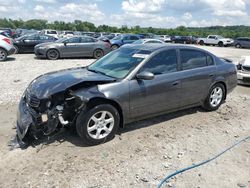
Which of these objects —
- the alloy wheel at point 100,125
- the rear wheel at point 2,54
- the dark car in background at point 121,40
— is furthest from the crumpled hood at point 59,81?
the dark car in background at point 121,40

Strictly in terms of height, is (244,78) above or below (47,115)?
below

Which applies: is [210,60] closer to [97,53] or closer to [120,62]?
[120,62]

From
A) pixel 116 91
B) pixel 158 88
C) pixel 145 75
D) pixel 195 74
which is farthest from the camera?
pixel 195 74

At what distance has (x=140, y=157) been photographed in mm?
A: 4305

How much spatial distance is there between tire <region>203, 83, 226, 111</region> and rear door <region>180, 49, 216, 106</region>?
0.67 ft

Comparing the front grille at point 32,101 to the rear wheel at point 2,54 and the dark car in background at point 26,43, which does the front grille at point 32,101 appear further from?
the dark car in background at point 26,43

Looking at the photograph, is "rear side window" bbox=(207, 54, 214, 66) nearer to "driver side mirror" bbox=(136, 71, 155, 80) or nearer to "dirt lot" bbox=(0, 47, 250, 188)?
"dirt lot" bbox=(0, 47, 250, 188)

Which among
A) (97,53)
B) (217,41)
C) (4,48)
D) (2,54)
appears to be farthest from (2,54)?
(217,41)

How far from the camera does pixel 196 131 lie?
5398mm

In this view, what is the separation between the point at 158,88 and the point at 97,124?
4.52 ft

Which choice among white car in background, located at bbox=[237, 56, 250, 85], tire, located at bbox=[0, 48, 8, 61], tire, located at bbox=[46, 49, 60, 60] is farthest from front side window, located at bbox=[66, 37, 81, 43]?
white car in background, located at bbox=[237, 56, 250, 85]

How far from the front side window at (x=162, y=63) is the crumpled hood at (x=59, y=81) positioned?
2.65 ft

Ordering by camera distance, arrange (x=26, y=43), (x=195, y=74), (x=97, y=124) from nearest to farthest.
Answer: (x=97, y=124) → (x=195, y=74) → (x=26, y=43)

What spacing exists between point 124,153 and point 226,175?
1534mm
